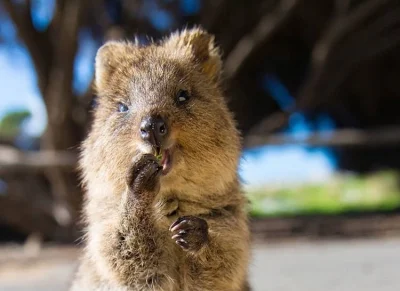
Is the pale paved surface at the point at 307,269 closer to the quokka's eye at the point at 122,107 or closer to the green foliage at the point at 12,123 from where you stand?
the quokka's eye at the point at 122,107

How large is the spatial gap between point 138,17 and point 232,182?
783cm

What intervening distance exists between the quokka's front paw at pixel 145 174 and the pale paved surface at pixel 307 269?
58.4 inches

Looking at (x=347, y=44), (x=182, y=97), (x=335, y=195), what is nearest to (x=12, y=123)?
(x=347, y=44)

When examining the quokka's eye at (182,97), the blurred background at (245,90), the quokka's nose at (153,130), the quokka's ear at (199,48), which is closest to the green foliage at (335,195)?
the blurred background at (245,90)

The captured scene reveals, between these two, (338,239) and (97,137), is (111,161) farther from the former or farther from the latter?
(338,239)

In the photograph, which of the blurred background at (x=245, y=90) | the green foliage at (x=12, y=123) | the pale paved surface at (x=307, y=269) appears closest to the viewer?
the pale paved surface at (x=307, y=269)

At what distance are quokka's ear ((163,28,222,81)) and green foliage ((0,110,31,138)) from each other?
27.4 feet

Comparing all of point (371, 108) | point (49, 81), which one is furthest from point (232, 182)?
point (371, 108)

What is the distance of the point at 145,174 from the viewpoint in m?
2.43

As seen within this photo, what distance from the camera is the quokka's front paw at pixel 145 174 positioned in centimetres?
242

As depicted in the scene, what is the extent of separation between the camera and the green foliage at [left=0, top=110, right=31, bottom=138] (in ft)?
38.3

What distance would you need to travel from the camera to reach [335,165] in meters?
15.2

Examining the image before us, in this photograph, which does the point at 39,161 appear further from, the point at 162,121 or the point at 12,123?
the point at 162,121

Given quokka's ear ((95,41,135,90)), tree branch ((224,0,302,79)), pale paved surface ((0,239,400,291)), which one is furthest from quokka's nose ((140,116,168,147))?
tree branch ((224,0,302,79))
